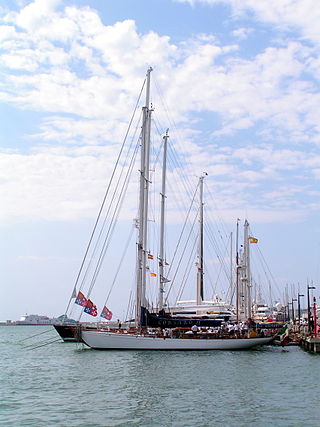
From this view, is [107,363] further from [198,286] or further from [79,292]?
[198,286]

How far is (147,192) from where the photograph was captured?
57.2m

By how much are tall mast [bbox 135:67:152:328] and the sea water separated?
8657mm

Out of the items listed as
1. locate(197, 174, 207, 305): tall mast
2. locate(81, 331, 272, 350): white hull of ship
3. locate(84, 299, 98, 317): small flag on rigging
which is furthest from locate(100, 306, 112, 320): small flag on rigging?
locate(197, 174, 207, 305): tall mast

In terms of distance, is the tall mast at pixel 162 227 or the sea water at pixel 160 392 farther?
the tall mast at pixel 162 227

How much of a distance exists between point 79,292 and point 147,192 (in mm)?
12936

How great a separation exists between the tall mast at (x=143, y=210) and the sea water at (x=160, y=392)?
8.66 m

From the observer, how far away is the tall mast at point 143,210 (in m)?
54.1

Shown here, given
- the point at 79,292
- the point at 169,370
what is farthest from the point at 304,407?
the point at 79,292

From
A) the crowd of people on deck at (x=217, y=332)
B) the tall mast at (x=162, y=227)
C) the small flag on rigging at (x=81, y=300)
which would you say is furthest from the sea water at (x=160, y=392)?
the tall mast at (x=162, y=227)

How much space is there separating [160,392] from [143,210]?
29900 mm

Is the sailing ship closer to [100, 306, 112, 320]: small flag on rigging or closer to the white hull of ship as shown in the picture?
the white hull of ship

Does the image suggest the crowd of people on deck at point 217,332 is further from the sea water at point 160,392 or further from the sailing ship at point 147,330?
the sea water at point 160,392

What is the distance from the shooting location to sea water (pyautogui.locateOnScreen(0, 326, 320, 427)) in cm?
2239

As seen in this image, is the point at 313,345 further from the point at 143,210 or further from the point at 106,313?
the point at 143,210
